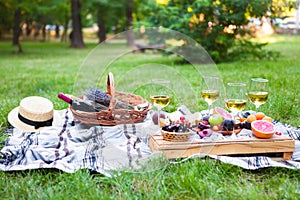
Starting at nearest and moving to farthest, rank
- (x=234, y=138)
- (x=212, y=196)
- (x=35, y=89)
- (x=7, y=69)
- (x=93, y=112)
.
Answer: (x=212, y=196)
(x=234, y=138)
(x=93, y=112)
(x=35, y=89)
(x=7, y=69)

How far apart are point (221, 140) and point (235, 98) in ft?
1.04

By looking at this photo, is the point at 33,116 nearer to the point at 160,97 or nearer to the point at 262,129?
the point at 160,97

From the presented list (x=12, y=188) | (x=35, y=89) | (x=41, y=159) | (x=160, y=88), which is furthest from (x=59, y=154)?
(x=35, y=89)

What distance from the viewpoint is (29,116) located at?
140 inches

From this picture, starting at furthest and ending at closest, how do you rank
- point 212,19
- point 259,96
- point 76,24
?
point 76,24
point 212,19
point 259,96

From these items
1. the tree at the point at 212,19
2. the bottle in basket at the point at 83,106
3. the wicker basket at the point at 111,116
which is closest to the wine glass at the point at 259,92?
the wicker basket at the point at 111,116

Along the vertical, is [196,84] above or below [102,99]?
below

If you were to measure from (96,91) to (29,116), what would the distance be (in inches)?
24.3

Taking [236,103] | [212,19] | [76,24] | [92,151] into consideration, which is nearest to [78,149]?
[92,151]

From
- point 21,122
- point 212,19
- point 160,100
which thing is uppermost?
point 212,19

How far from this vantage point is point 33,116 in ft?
11.7

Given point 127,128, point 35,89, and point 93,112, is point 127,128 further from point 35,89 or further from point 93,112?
point 35,89

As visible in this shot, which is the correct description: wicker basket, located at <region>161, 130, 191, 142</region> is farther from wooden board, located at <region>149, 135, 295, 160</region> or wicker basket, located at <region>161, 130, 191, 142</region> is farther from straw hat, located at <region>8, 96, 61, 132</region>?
straw hat, located at <region>8, 96, 61, 132</region>

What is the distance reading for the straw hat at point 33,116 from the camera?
3.55 metres
